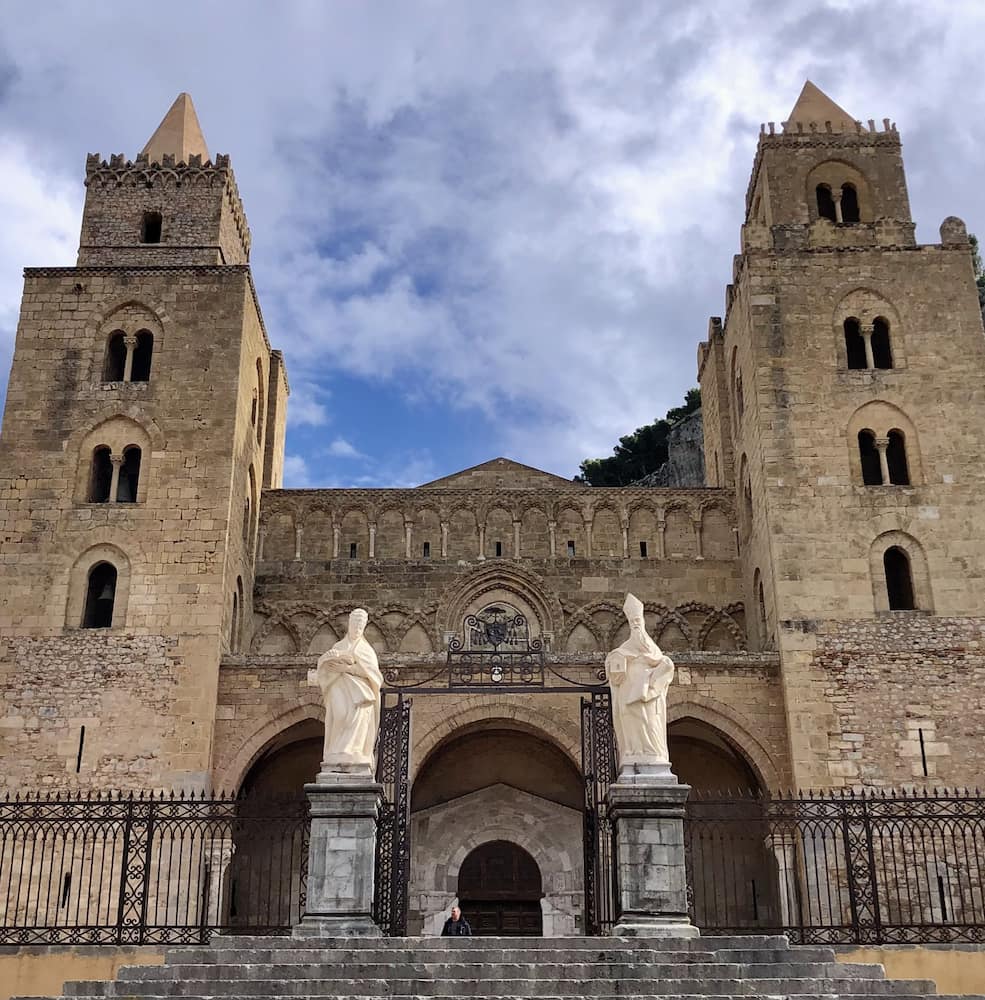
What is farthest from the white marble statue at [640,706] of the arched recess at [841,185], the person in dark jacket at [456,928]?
the arched recess at [841,185]

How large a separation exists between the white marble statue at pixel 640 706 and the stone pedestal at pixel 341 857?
2848mm

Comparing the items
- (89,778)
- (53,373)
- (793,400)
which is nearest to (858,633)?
(793,400)

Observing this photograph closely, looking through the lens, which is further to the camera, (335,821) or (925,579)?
(925,579)

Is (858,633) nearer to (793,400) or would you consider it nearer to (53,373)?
(793,400)

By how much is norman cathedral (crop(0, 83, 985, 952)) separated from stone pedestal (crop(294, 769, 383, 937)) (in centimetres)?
476

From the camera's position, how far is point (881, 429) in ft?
78.1

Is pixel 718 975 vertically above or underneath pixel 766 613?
underneath

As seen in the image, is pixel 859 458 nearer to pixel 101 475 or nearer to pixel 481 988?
pixel 101 475

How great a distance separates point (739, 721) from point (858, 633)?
260cm

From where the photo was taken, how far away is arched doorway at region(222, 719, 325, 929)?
69.9ft

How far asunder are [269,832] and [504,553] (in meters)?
7.60

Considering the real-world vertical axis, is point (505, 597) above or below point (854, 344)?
below

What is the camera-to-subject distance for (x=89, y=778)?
826 inches

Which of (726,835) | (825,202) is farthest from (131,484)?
(825,202)
